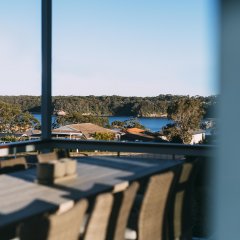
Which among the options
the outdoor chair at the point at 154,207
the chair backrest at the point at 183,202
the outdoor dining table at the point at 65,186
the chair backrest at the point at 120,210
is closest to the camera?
the outdoor dining table at the point at 65,186

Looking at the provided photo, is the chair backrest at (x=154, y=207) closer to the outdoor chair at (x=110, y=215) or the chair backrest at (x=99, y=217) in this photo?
the outdoor chair at (x=110, y=215)

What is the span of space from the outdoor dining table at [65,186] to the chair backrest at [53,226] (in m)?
0.28

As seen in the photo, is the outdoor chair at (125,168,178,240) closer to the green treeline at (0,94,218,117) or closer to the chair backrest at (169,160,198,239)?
the chair backrest at (169,160,198,239)

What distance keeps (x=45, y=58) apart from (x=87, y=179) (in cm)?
234

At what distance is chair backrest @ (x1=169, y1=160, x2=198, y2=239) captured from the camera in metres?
3.03

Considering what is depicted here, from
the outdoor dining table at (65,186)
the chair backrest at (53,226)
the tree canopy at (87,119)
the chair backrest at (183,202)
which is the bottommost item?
the chair backrest at (183,202)

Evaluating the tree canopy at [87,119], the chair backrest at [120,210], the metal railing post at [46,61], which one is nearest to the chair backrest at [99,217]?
the chair backrest at [120,210]

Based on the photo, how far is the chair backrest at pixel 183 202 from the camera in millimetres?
3027

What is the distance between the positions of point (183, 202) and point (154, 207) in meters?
0.58

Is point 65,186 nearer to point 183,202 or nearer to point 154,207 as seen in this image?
point 154,207

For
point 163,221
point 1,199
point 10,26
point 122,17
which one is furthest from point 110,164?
point 10,26

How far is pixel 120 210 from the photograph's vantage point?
2.30 metres

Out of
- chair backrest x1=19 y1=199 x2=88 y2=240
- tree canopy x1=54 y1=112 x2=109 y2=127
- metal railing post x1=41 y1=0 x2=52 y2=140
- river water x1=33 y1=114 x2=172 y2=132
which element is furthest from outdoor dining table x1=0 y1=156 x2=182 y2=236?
tree canopy x1=54 y1=112 x2=109 y2=127

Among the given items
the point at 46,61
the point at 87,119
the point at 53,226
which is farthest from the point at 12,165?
the point at 87,119
